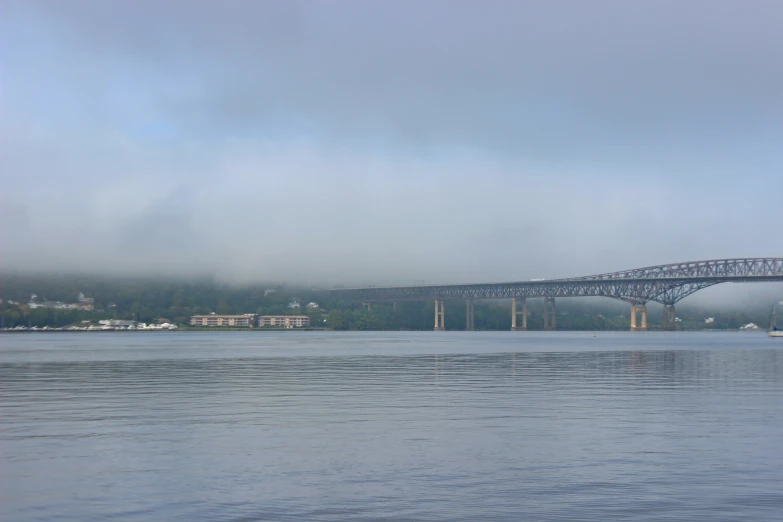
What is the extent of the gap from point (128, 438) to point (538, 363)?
46.4m

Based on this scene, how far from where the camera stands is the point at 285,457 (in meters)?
21.9

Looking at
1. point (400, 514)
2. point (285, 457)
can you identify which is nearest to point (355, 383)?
point (285, 457)

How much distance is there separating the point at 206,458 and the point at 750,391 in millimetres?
29173

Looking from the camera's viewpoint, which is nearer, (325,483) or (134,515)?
(134,515)

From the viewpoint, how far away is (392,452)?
73.7 feet

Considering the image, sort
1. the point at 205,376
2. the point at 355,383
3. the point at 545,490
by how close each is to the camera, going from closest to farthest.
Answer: the point at 545,490, the point at 355,383, the point at 205,376

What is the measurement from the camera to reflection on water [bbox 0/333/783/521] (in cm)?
1683

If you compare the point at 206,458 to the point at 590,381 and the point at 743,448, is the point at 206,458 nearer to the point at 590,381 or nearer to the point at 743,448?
the point at 743,448

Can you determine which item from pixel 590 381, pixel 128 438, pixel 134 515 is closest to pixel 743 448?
pixel 134 515

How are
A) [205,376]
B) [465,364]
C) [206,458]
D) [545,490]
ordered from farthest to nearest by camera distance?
[465,364] → [205,376] → [206,458] → [545,490]

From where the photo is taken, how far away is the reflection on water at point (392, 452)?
16.8 meters

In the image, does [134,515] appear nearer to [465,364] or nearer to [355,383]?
[355,383]

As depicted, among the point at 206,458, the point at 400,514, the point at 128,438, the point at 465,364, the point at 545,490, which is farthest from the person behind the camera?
the point at 465,364

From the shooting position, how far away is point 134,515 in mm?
16250
